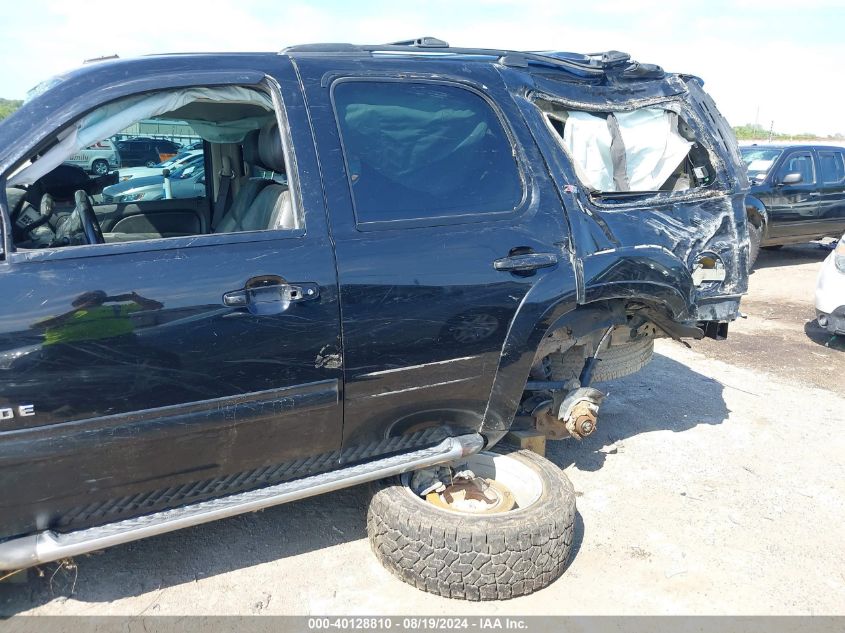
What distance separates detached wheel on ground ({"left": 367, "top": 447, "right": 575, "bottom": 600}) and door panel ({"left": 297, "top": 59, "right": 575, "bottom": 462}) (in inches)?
11.8

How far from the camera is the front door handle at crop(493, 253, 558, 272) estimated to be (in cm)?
291

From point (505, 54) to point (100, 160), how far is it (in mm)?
2357

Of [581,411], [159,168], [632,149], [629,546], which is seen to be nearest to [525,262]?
[581,411]

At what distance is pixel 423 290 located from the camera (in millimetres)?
2744

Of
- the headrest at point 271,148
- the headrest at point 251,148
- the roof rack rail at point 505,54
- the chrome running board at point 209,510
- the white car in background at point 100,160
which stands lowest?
the chrome running board at point 209,510

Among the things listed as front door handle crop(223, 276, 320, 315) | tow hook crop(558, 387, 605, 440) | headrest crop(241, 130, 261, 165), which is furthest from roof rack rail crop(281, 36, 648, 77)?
tow hook crop(558, 387, 605, 440)

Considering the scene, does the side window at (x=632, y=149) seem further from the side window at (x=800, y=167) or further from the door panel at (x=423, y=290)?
the side window at (x=800, y=167)

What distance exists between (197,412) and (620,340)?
7.78 ft

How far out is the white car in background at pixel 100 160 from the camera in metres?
3.69

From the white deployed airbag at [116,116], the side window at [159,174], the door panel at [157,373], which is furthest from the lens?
the side window at [159,174]

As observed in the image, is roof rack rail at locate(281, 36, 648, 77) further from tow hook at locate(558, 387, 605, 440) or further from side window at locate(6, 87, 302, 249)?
tow hook at locate(558, 387, 605, 440)

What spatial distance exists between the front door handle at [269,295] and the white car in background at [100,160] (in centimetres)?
167

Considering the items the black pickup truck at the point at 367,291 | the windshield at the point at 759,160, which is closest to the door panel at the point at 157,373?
the black pickup truck at the point at 367,291

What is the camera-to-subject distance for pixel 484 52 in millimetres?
3301
